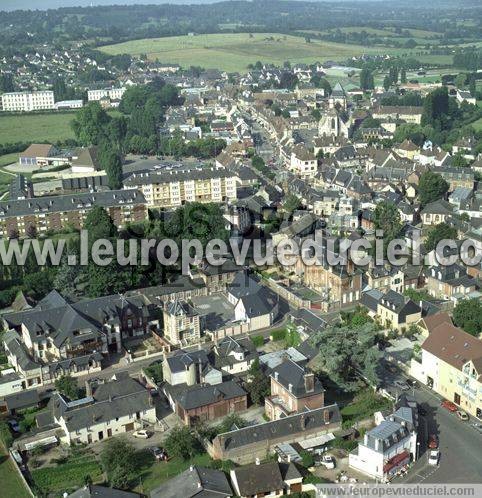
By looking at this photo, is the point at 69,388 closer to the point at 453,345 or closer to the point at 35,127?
the point at 453,345

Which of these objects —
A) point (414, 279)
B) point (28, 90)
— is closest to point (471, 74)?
point (28, 90)

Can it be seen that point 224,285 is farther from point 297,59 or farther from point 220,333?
point 297,59

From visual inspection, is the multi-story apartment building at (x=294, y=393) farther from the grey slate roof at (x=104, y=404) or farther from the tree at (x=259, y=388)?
the grey slate roof at (x=104, y=404)

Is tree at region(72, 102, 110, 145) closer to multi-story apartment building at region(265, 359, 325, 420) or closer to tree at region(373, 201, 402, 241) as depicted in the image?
tree at region(373, 201, 402, 241)

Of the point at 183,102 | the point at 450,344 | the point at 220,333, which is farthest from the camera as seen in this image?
the point at 183,102

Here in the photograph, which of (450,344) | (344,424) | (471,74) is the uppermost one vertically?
(471,74)

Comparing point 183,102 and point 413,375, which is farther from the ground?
point 183,102

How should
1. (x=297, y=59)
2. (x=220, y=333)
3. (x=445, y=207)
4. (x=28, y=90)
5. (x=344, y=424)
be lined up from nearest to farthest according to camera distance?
(x=344, y=424), (x=220, y=333), (x=445, y=207), (x=28, y=90), (x=297, y=59)

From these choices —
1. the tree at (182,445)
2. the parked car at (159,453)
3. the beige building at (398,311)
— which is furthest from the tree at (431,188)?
the parked car at (159,453)
